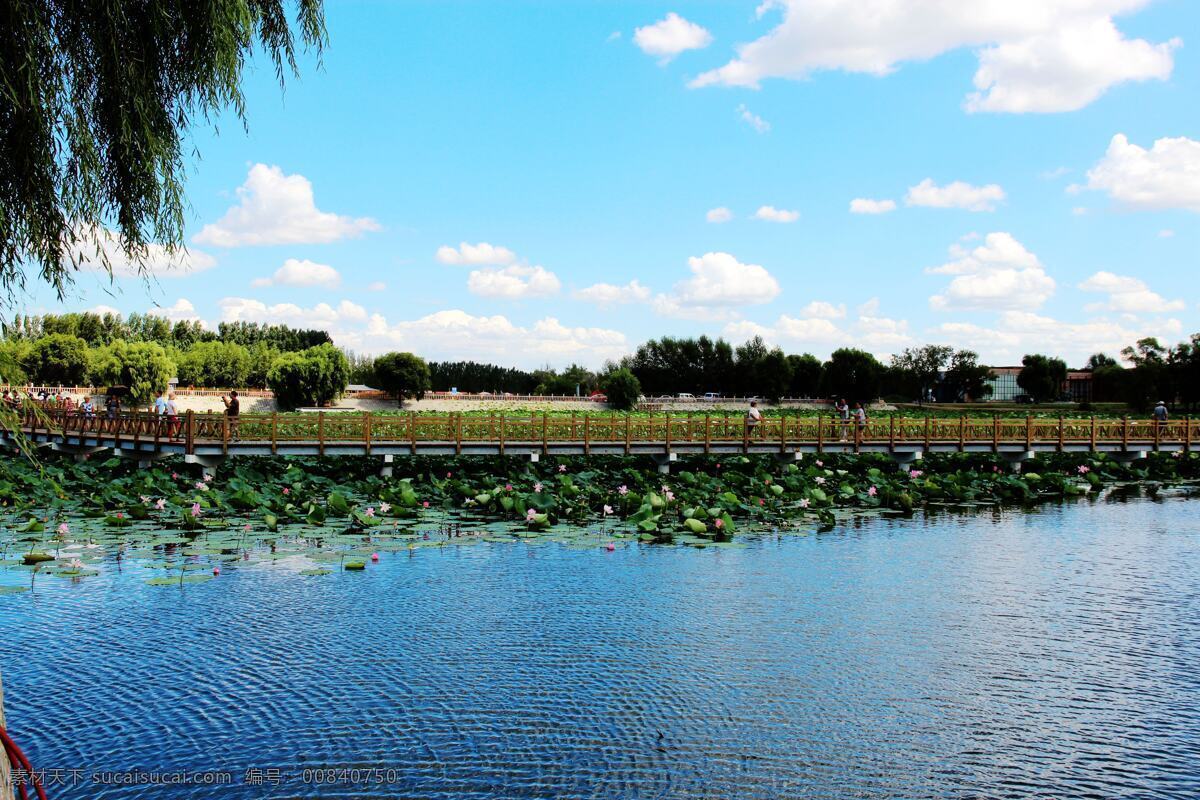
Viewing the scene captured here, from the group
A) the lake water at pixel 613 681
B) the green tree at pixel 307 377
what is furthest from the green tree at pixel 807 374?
the lake water at pixel 613 681

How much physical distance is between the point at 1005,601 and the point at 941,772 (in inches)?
232

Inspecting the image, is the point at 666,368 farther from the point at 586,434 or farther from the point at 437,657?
the point at 437,657

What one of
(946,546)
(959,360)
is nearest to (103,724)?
(946,546)

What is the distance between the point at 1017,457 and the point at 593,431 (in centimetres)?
1412

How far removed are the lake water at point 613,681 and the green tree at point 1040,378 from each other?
10668cm

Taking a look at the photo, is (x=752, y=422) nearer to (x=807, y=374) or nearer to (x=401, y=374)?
(x=401, y=374)

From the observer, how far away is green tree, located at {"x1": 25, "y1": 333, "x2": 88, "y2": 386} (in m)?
70.7

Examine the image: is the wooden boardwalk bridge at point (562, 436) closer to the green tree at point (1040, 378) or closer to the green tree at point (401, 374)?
the green tree at point (401, 374)

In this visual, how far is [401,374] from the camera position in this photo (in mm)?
64688

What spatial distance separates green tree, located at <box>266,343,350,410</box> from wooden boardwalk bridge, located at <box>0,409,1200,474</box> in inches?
1088

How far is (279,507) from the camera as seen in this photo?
16969mm

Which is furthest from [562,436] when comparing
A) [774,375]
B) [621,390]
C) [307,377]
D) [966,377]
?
[966,377]

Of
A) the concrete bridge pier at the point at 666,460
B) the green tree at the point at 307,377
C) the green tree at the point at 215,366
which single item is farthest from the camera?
the green tree at the point at 215,366

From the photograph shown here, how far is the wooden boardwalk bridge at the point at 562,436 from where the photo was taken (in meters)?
22.3
